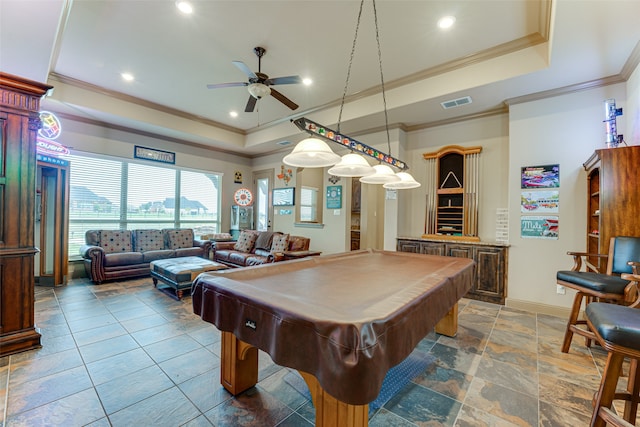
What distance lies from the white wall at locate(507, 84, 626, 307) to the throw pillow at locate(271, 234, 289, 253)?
3850mm

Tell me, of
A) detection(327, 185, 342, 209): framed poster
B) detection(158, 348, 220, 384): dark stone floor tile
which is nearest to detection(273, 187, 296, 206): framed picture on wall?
detection(327, 185, 342, 209): framed poster

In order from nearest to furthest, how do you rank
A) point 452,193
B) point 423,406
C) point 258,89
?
point 423,406 → point 258,89 → point 452,193

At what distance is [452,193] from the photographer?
4664 mm

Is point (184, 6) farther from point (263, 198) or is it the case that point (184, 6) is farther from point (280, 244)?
point (263, 198)

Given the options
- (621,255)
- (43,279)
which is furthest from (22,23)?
(621,255)

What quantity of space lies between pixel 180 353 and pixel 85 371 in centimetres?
67

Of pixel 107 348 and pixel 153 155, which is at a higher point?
pixel 153 155

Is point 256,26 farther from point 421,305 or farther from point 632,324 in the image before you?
point 632,324

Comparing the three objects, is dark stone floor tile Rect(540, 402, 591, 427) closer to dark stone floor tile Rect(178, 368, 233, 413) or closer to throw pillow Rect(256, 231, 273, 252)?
dark stone floor tile Rect(178, 368, 233, 413)

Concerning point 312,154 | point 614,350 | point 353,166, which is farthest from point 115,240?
point 614,350

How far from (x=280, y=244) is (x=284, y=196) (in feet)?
6.08

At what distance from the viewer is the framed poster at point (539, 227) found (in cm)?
358

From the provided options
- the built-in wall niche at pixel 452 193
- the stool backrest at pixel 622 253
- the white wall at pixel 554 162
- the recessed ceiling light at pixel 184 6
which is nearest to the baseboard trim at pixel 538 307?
the white wall at pixel 554 162

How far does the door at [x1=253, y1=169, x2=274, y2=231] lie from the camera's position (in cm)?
748
